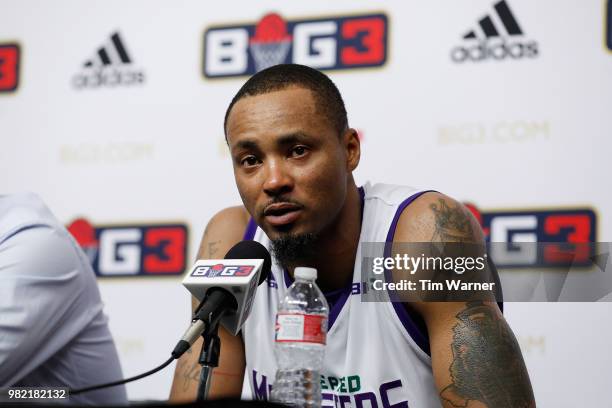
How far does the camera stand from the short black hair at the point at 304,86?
1.74 metres

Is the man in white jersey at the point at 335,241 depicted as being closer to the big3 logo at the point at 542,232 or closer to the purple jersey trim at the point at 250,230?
the purple jersey trim at the point at 250,230

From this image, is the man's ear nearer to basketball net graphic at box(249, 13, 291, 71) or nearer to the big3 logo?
the big3 logo

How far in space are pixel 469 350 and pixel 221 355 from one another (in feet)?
→ 1.87

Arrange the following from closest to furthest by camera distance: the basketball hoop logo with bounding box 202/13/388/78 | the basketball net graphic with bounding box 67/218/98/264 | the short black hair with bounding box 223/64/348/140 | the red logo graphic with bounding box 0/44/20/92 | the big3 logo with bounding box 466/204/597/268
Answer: the short black hair with bounding box 223/64/348/140
the big3 logo with bounding box 466/204/597/268
the basketball hoop logo with bounding box 202/13/388/78
the basketball net graphic with bounding box 67/218/98/264
the red logo graphic with bounding box 0/44/20/92

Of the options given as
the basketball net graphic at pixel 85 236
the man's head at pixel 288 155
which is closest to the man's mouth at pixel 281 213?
the man's head at pixel 288 155

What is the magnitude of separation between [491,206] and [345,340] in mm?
783

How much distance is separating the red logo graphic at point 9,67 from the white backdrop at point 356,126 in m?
0.02

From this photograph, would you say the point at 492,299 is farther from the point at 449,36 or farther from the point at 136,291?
the point at 136,291

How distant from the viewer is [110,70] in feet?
9.29

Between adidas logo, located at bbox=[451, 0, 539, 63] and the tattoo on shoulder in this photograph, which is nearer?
the tattoo on shoulder

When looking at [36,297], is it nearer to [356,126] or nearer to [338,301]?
[338,301]

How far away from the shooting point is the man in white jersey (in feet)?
5.25

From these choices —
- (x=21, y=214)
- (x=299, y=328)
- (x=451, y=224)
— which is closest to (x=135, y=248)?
(x=21, y=214)

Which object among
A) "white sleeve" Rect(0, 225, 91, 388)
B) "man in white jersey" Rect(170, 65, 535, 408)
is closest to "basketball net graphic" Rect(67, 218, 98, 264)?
"white sleeve" Rect(0, 225, 91, 388)
